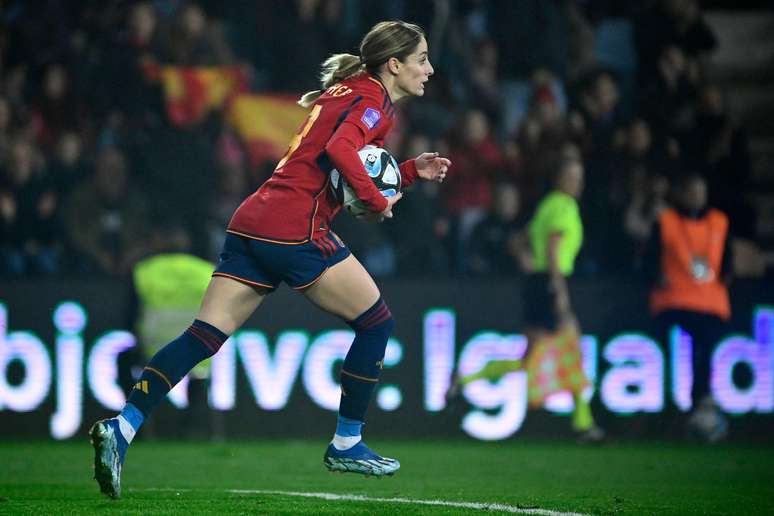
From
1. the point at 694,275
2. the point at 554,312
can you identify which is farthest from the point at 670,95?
the point at 554,312

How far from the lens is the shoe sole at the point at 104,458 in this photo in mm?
5691

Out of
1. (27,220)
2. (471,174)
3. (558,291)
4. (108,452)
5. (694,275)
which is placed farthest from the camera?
(471,174)

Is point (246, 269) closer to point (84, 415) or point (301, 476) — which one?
point (301, 476)

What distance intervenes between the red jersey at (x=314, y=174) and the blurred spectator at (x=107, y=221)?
578 cm

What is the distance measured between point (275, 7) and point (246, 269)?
24.4ft

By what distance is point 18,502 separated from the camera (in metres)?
6.16

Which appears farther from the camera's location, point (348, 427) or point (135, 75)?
point (135, 75)

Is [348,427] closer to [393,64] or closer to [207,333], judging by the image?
[207,333]

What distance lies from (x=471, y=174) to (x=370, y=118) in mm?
6316

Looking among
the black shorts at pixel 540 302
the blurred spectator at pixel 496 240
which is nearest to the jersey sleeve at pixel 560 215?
the black shorts at pixel 540 302

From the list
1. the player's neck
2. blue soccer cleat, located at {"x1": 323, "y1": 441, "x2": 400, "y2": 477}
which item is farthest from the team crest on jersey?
blue soccer cleat, located at {"x1": 323, "y1": 441, "x2": 400, "y2": 477}

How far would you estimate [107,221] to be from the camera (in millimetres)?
11852

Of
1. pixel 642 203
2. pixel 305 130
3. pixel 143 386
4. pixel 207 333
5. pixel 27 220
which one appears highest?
pixel 642 203

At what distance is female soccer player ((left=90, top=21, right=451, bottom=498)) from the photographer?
19.4ft
